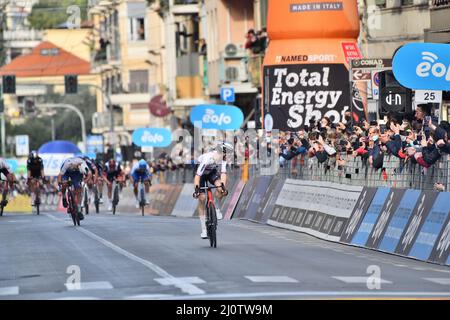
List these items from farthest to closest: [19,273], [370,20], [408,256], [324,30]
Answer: [370,20] → [324,30] → [408,256] → [19,273]

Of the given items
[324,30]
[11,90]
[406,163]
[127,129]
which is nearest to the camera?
[406,163]

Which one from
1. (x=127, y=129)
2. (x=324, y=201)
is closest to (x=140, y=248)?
(x=324, y=201)

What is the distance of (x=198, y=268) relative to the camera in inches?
847

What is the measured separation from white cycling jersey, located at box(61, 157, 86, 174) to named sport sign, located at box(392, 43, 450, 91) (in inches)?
483

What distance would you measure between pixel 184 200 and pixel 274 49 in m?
7.34

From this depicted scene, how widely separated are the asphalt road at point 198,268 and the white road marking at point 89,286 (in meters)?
0.01

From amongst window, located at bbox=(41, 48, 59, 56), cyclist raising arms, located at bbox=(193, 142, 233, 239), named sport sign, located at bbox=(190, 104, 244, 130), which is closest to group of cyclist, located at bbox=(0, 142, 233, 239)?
cyclist raising arms, located at bbox=(193, 142, 233, 239)

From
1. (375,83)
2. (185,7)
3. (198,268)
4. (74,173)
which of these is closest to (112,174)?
(74,173)

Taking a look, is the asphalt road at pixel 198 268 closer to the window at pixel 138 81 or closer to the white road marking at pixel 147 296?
the white road marking at pixel 147 296

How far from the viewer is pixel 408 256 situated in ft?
82.5

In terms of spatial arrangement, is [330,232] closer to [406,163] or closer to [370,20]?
[406,163]

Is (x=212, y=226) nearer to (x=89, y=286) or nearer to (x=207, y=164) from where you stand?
(x=207, y=164)

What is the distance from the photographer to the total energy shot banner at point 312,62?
43.9m

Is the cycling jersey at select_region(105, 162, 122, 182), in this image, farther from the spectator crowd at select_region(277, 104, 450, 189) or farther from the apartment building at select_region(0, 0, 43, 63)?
the apartment building at select_region(0, 0, 43, 63)
